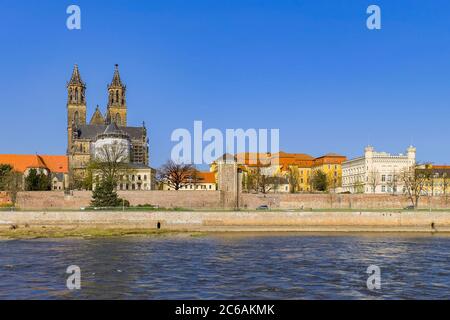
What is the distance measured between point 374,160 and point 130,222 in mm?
67318

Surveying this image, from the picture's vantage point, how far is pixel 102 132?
11325 cm

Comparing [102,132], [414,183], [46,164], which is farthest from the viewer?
[46,164]

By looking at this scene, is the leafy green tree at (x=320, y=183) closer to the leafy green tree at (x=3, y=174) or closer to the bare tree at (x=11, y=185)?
the bare tree at (x=11, y=185)

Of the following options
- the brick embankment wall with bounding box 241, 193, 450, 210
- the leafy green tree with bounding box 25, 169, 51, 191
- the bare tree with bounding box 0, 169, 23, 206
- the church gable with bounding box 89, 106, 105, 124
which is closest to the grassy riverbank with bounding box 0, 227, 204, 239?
the bare tree with bounding box 0, 169, 23, 206

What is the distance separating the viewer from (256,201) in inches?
2899

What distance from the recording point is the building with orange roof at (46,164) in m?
112

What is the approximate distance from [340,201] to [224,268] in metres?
52.0

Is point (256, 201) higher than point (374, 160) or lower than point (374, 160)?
lower

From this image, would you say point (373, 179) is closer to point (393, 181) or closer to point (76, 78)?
point (393, 181)

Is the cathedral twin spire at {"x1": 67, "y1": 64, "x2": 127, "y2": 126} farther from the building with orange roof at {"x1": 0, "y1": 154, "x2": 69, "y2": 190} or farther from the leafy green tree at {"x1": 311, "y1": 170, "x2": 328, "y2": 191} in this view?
the leafy green tree at {"x1": 311, "y1": 170, "x2": 328, "y2": 191}

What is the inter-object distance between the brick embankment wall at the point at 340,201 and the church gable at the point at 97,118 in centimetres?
6227

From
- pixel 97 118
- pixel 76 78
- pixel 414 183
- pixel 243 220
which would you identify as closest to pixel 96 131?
pixel 97 118
